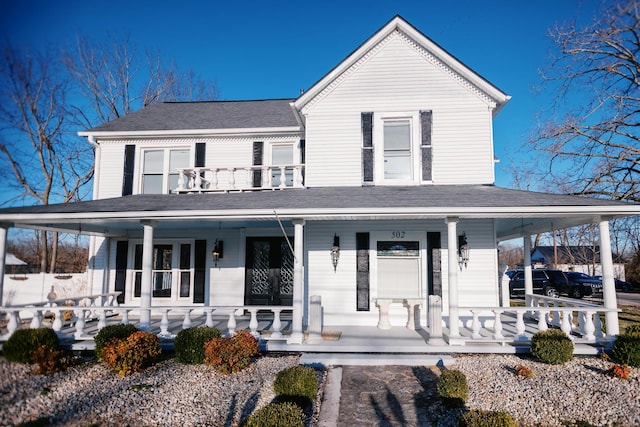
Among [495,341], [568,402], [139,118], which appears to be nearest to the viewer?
[568,402]

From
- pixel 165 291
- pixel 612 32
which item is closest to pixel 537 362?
pixel 165 291

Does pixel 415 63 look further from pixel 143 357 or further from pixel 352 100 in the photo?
pixel 143 357

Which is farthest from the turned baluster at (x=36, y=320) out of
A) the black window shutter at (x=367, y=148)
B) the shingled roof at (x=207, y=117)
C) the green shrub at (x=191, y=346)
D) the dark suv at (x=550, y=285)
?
the dark suv at (x=550, y=285)

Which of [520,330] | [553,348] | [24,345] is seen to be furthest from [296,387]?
[24,345]

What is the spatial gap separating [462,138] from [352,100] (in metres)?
3.54

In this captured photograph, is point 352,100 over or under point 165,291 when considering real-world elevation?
over

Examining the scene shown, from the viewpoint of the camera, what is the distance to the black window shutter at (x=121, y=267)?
13.8 metres

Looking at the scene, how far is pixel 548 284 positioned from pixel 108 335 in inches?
1030

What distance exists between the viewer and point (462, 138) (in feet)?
38.4

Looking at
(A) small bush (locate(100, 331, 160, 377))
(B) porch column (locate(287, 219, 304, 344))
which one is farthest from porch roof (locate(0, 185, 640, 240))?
(A) small bush (locate(100, 331, 160, 377))

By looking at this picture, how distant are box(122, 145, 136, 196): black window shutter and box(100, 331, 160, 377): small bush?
23.3ft

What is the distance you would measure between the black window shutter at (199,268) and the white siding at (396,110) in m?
4.74

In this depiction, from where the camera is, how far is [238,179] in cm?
1402

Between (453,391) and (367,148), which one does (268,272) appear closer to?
(367,148)
